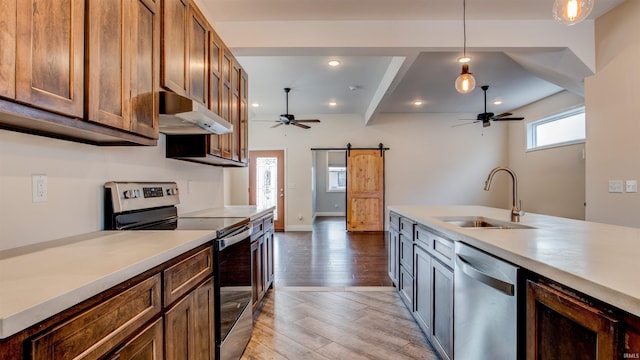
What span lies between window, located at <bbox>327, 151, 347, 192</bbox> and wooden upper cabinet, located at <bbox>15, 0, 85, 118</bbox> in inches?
355

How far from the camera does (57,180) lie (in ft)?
4.37

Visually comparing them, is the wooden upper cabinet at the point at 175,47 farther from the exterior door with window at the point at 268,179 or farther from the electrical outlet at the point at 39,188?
the exterior door with window at the point at 268,179

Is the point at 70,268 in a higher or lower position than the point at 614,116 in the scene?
lower

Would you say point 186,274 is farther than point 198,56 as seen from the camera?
No

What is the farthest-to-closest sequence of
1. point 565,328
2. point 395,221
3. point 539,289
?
1. point 395,221
2. point 539,289
3. point 565,328

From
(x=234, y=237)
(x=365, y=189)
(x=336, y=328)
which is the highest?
(x=365, y=189)

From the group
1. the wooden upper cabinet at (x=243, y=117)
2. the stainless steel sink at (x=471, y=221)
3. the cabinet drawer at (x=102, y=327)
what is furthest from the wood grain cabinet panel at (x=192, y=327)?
the wooden upper cabinet at (x=243, y=117)

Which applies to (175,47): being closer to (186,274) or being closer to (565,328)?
(186,274)

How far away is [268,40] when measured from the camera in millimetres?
2916

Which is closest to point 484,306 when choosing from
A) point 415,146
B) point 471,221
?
→ point 471,221

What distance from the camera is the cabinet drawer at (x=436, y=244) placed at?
1715 mm

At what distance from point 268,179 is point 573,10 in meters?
6.08

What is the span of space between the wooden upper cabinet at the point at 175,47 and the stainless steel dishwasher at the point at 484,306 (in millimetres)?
1894

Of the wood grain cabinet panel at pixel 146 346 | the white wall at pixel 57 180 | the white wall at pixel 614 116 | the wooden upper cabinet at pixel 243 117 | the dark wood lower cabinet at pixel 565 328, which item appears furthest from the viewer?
the wooden upper cabinet at pixel 243 117
